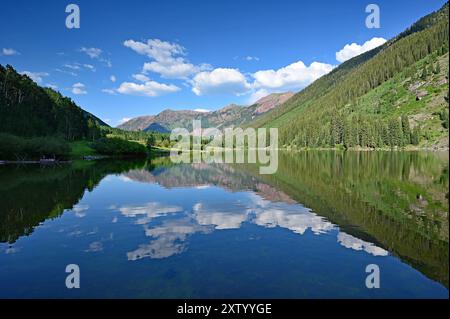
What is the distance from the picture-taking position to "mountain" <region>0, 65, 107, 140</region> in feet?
431

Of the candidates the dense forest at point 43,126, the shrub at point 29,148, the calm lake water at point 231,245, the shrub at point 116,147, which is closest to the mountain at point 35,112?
the dense forest at point 43,126

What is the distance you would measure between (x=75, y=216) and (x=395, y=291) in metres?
27.1

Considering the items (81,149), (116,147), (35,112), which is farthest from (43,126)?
(116,147)

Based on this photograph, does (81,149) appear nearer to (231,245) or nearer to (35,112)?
(35,112)

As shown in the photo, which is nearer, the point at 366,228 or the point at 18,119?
the point at 366,228

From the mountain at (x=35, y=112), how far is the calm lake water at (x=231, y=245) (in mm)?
111392

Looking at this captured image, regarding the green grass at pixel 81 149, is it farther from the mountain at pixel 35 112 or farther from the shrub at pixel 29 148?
the shrub at pixel 29 148

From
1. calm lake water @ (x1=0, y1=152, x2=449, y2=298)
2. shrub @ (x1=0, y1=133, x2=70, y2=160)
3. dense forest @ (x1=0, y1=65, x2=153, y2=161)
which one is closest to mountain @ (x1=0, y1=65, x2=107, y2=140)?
dense forest @ (x1=0, y1=65, x2=153, y2=161)

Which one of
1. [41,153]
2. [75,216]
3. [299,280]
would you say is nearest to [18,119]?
[41,153]

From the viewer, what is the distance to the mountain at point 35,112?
5177 inches

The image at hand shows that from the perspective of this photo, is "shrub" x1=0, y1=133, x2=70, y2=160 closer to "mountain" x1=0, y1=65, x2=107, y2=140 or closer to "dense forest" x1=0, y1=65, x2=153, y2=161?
"dense forest" x1=0, y1=65, x2=153, y2=161

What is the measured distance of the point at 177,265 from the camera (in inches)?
663

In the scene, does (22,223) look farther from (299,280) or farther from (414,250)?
(414,250)

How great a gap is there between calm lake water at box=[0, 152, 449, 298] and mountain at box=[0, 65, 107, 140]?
11139 centimetres
